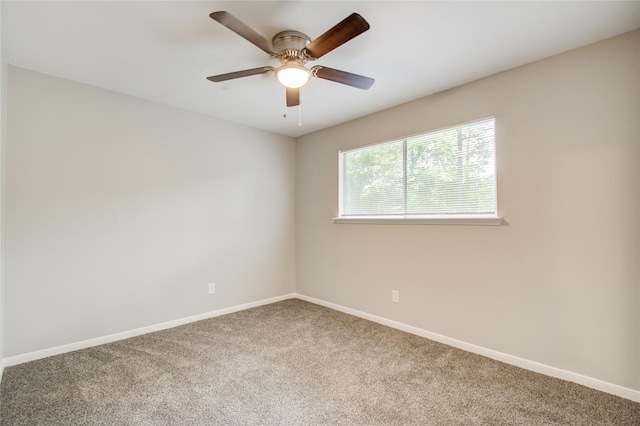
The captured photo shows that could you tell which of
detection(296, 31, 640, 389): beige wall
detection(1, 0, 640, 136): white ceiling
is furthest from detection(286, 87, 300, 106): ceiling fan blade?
detection(296, 31, 640, 389): beige wall

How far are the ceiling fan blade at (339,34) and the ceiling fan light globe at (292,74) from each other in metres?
0.12

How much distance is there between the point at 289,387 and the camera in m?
2.07

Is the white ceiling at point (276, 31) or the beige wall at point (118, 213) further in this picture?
the beige wall at point (118, 213)

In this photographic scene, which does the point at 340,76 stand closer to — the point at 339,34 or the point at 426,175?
the point at 339,34

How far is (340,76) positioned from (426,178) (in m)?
1.43

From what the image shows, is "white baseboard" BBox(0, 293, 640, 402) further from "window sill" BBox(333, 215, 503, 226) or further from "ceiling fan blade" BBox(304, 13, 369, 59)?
"ceiling fan blade" BBox(304, 13, 369, 59)

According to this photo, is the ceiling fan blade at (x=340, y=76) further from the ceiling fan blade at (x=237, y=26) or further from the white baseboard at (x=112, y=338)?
the white baseboard at (x=112, y=338)

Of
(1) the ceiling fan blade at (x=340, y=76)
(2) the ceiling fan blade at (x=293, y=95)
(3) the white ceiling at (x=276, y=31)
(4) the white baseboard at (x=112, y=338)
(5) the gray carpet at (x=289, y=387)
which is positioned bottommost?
(5) the gray carpet at (x=289, y=387)

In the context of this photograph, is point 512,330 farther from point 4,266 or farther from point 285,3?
point 4,266

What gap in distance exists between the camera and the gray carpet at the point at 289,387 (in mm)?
1762

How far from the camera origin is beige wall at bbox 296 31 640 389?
196 centimetres

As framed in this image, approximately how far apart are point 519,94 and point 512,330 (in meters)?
1.84

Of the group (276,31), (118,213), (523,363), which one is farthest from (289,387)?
(276,31)

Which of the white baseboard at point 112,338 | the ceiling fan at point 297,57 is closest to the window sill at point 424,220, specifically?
the ceiling fan at point 297,57
